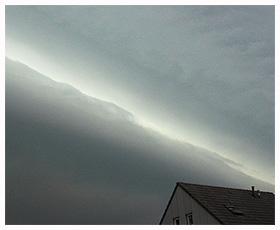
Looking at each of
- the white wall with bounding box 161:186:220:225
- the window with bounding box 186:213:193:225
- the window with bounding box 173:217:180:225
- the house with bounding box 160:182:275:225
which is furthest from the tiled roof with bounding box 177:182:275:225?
the window with bounding box 173:217:180:225

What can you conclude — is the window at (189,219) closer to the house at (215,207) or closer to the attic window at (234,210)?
the house at (215,207)

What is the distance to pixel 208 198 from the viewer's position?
23.8m

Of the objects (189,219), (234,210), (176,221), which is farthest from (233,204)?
(176,221)

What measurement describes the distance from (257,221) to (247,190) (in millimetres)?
5684

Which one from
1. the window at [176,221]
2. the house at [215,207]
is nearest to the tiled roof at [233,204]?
the house at [215,207]

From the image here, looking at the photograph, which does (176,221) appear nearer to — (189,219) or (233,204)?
(189,219)

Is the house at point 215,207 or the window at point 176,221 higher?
the house at point 215,207

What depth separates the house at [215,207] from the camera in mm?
21938

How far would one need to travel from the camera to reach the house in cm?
2194

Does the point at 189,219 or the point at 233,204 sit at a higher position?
the point at 233,204

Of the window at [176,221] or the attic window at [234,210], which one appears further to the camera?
the window at [176,221]

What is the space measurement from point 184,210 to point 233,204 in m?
3.87

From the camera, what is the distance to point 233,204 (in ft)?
80.4
